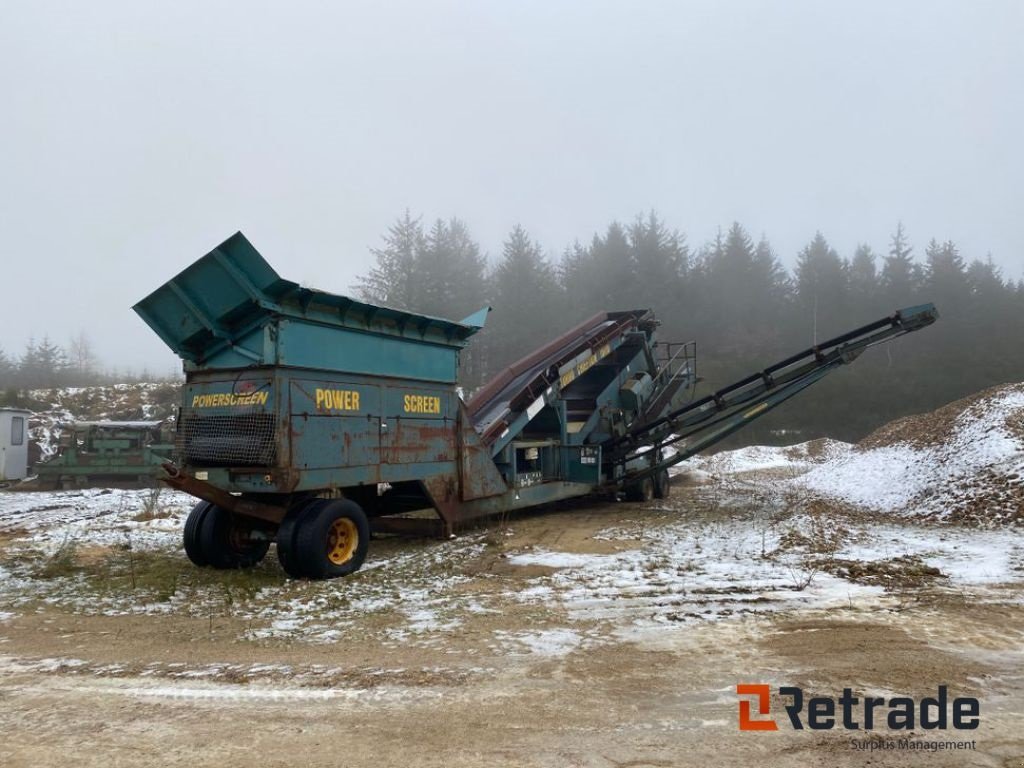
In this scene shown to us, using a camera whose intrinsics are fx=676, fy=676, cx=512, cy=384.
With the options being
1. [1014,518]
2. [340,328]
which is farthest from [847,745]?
[1014,518]

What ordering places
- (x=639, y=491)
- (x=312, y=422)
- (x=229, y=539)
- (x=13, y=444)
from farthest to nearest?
(x=13, y=444) → (x=639, y=491) → (x=229, y=539) → (x=312, y=422)

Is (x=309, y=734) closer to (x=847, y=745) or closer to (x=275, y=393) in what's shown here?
(x=847, y=745)

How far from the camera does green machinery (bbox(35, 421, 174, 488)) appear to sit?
66.5 feet

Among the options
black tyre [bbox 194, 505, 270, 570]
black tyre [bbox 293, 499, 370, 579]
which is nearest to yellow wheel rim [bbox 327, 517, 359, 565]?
black tyre [bbox 293, 499, 370, 579]

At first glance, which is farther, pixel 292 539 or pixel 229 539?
pixel 229 539

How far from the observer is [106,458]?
67.8 ft

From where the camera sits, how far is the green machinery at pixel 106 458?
2027 cm

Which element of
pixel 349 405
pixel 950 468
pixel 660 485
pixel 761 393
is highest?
pixel 761 393

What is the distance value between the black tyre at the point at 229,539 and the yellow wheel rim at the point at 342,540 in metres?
0.89

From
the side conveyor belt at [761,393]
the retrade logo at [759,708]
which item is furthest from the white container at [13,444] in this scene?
the retrade logo at [759,708]

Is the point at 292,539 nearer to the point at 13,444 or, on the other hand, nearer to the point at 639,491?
the point at 639,491

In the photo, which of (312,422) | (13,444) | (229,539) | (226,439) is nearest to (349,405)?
(312,422)

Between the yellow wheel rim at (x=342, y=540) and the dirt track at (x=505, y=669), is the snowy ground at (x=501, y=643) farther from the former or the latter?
the yellow wheel rim at (x=342, y=540)

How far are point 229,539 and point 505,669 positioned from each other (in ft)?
16.2
